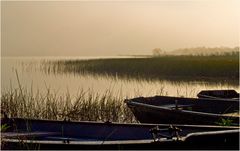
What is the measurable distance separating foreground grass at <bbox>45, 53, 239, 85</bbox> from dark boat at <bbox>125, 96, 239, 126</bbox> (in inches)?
357

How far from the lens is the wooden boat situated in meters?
4.62

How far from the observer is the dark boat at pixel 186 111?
6885 millimetres

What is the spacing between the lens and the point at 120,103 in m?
9.39

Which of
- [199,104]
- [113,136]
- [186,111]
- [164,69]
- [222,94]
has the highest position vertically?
[164,69]

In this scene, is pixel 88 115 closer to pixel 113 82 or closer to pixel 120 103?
pixel 120 103

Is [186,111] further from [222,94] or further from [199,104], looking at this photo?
[222,94]

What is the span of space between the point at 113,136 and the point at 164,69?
Answer: 1656 cm

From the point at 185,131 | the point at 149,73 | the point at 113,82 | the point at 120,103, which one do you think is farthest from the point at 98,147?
the point at 149,73

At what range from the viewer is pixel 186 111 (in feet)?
23.7

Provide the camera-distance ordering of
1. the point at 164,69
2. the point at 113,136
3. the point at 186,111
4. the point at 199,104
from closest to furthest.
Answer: the point at 113,136 → the point at 186,111 → the point at 199,104 → the point at 164,69

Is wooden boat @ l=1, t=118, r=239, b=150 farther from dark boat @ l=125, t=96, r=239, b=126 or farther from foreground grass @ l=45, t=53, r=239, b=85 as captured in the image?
foreground grass @ l=45, t=53, r=239, b=85

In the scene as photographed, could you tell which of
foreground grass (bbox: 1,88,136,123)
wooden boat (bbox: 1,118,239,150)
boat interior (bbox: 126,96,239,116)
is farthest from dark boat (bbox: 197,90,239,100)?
wooden boat (bbox: 1,118,239,150)

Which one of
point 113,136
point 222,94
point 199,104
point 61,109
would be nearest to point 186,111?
point 199,104

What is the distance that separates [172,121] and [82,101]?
7.98ft
